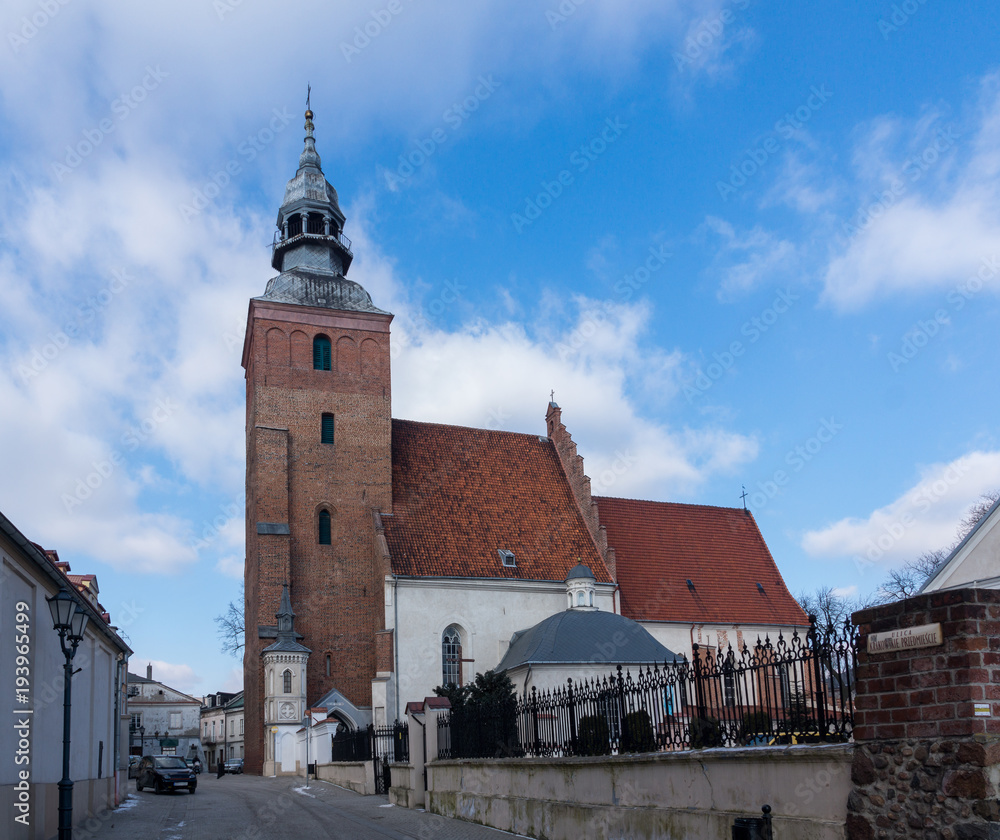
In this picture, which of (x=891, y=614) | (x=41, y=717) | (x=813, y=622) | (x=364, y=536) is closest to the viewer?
(x=891, y=614)

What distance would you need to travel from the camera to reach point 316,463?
35.9 metres

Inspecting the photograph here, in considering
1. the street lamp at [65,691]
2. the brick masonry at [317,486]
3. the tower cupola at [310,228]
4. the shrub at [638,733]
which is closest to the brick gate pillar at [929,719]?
the shrub at [638,733]

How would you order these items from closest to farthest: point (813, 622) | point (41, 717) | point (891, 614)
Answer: point (891, 614) < point (813, 622) < point (41, 717)

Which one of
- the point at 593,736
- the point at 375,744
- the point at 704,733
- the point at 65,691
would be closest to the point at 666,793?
the point at 704,733

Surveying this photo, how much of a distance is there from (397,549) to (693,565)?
13004 mm

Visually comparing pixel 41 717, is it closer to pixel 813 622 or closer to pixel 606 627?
pixel 813 622

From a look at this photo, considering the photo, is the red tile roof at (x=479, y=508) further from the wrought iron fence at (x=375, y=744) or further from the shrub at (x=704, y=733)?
the shrub at (x=704, y=733)

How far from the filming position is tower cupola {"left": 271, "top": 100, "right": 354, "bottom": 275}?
39.7 meters

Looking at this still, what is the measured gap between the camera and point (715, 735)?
→ 10320 mm

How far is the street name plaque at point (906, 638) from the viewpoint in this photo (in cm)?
691

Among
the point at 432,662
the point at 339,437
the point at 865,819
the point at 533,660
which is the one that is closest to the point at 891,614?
the point at 865,819

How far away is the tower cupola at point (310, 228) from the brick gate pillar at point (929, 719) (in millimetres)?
34883

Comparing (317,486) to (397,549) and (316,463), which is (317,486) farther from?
(397,549)

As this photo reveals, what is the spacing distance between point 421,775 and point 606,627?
40.2 ft
